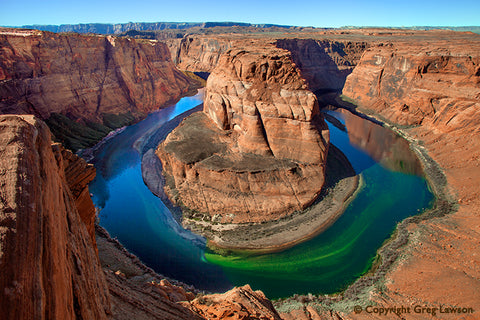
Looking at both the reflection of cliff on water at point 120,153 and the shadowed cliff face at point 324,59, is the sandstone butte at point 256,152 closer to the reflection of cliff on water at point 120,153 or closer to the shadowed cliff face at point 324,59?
the reflection of cliff on water at point 120,153

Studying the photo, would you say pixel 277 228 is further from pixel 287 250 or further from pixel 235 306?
pixel 235 306

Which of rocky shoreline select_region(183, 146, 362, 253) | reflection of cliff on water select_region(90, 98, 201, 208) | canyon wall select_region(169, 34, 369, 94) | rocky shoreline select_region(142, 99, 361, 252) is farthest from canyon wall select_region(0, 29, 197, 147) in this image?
rocky shoreline select_region(183, 146, 362, 253)

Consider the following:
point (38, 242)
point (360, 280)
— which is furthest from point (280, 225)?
point (38, 242)

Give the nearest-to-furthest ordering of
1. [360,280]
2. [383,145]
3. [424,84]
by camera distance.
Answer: [360,280]
[383,145]
[424,84]

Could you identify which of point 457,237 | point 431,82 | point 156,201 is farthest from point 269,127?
point 431,82

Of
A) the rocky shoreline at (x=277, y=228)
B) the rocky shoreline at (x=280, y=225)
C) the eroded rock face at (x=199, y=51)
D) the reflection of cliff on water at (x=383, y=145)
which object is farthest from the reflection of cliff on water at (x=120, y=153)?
the eroded rock face at (x=199, y=51)

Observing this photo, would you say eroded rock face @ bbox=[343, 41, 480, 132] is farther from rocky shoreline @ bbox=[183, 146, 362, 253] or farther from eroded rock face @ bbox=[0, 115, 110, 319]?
eroded rock face @ bbox=[0, 115, 110, 319]
